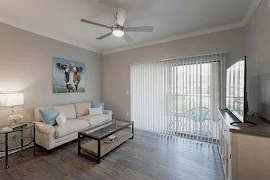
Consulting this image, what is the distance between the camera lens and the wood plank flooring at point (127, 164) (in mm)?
1956

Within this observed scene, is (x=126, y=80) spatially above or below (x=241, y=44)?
below

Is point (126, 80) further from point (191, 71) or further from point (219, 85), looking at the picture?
point (219, 85)

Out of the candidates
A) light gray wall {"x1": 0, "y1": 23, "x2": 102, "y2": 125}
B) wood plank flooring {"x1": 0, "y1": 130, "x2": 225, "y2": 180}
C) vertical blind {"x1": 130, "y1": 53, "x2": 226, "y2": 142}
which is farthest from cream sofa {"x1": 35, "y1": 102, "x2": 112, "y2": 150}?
vertical blind {"x1": 130, "y1": 53, "x2": 226, "y2": 142}

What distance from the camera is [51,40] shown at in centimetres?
343

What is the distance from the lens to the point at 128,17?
252 cm

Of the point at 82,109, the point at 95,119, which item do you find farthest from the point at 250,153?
the point at 82,109

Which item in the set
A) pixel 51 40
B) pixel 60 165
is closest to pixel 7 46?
pixel 51 40

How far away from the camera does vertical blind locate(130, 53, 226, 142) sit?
3043mm

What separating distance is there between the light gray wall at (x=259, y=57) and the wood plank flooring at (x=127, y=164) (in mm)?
1255

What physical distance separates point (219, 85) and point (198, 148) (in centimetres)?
151

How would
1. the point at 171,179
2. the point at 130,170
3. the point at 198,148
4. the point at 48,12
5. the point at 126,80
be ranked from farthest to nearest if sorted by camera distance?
1. the point at 126,80
2. the point at 198,148
3. the point at 48,12
4. the point at 130,170
5. the point at 171,179

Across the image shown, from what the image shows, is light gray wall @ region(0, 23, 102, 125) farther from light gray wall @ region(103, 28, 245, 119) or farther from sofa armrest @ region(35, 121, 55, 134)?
light gray wall @ region(103, 28, 245, 119)

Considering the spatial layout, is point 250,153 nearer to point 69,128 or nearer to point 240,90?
point 240,90

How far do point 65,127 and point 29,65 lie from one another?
5.65 feet
